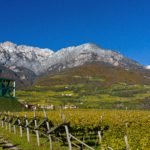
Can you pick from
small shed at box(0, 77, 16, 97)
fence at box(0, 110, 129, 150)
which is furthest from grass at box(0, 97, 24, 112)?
fence at box(0, 110, 129, 150)

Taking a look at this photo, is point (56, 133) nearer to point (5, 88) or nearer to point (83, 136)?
point (83, 136)

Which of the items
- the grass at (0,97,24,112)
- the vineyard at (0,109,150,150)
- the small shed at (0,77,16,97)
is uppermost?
the small shed at (0,77,16,97)

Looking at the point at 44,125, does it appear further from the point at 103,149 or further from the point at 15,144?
the point at 103,149

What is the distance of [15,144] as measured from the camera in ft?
128

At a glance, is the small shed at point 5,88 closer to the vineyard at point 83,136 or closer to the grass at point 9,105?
the grass at point 9,105

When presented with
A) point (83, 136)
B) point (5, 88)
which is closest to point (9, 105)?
point (5, 88)

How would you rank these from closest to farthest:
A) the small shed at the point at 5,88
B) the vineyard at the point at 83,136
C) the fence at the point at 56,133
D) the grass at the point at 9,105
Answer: the vineyard at the point at 83,136, the fence at the point at 56,133, the grass at the point at 9,105, the small shed at the point at 5,88

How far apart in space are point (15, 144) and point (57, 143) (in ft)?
12.9

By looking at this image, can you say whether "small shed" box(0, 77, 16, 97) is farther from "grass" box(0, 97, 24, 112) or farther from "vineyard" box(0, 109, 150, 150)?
"vineyard" box(0, 109, 150, 150)

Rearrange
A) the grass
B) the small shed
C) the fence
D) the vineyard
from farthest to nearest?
the small shed < the grass < the fence < the vineyard

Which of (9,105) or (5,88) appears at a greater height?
(5,88)

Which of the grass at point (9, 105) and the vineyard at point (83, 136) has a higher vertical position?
the grass at point (9, 105)

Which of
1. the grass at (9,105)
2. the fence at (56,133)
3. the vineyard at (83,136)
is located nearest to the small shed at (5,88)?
the grass at (9,105)

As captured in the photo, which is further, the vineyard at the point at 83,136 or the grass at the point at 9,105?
the grass at the point at 9,105
